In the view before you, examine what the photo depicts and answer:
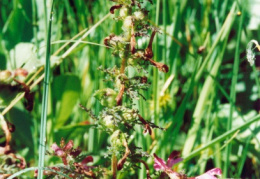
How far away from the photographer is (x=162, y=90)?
4.10ft

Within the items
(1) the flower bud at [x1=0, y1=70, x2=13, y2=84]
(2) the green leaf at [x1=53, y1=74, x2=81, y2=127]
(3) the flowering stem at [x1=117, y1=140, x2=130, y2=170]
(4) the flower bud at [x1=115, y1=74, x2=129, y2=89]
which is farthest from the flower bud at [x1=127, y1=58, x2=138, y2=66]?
(2) the green leaf at [x1=53, y1=74, x2=81, y2=127]

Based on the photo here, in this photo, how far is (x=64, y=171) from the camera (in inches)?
28.3

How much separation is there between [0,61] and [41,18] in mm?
306

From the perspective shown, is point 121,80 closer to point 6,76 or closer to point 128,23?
point 128,23

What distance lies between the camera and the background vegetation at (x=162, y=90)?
1.10 metres

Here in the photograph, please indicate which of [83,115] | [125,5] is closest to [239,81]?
[83,115]

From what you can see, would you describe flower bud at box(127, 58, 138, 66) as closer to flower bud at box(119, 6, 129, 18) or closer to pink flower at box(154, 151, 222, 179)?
flower bud at box(119, 6, 129, 18)

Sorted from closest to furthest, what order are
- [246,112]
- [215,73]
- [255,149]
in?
[215,73], [255,149], [246,112]

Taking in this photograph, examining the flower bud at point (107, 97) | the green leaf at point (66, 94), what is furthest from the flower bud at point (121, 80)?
the green leaf at point (66, 94)

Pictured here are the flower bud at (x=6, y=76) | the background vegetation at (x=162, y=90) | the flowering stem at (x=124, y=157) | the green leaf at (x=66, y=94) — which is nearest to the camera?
the flowering stem at (x=124, y=157)

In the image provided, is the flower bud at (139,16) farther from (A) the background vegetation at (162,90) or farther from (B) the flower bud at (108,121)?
(A) the background vegetation at (162,90)

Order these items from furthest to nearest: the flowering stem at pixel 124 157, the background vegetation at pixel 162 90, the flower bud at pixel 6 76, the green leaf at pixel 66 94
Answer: the green leaf at pixel 66 94 → the background vegetation at pixel 162 90 → the flower bud at pixel 6 76 → the flowering stem at pixel 124 157

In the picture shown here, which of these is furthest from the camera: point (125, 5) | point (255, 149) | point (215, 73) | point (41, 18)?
point (41, 18)

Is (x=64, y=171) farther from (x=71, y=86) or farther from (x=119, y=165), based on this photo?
(x=71, y=86)
